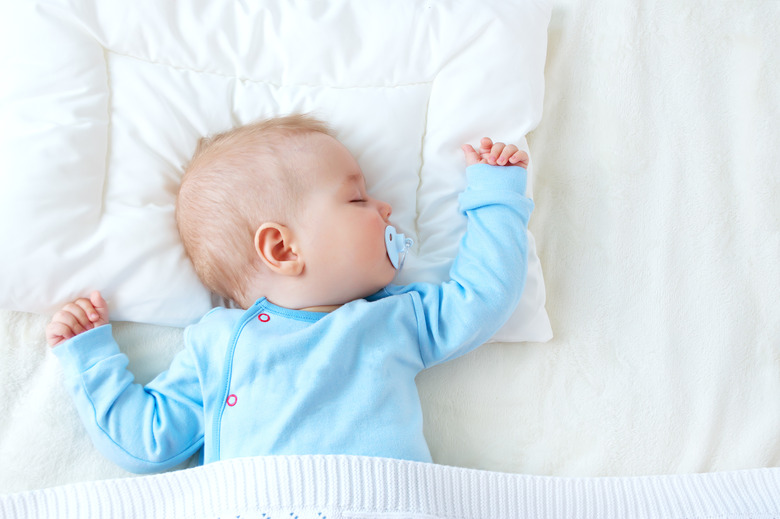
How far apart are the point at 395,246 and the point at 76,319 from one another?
20.9 inches

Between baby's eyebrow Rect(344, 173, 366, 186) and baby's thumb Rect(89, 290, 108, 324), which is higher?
baby's eyebrow Rect(344, 173, 366, 186)

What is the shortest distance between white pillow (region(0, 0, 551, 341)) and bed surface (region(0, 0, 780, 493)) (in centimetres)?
8

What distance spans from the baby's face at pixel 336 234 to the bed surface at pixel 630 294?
0.22 m

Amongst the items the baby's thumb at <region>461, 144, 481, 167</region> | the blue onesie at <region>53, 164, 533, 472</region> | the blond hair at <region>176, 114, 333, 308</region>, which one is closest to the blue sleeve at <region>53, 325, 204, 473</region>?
the blue onesie at <region>53, 164, 533, 472</region>

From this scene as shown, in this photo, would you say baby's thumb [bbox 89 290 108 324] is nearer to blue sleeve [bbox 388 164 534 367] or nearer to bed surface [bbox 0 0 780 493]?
bed surface [bbox 0 0 780 493]

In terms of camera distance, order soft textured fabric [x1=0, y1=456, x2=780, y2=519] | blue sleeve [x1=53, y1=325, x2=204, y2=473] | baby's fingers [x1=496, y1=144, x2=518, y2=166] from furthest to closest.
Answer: baby's fingers [x1=496, y1=144, x2=518, y2=166] < blue sleeve [x1=53, y1=325, x2=204, y2=473] < soft textured fabric [x1=0, y1=456, x2=780, y2=519]

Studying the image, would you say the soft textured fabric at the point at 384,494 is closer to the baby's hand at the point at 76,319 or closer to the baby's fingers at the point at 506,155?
the baby's hand at the point at 76,319

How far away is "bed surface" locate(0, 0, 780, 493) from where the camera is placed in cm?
112

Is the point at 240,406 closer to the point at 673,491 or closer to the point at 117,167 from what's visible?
the point at 117,167

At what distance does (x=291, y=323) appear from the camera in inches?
42.1

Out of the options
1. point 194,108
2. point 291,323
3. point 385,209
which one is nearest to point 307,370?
point 291,323

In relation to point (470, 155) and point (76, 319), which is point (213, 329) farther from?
point (470, 155)

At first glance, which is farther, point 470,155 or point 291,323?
point 470,155

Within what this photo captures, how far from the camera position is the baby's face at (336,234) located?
1052 millimetres
